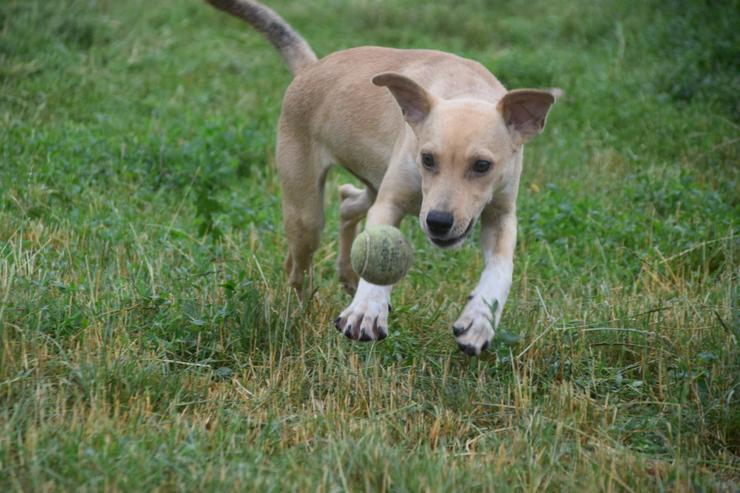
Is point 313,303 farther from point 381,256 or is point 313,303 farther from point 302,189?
point 381,256

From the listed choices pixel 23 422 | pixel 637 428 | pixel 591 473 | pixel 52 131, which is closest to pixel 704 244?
pixel 637 428

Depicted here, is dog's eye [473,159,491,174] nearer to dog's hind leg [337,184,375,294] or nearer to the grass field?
the grass field

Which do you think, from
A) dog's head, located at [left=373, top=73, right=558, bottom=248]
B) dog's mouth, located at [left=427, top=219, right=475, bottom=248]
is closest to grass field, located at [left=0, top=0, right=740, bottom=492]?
dog's mouth, located at [left=427, top=219, right=475, bottom=248]

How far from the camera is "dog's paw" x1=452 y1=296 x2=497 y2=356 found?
15.0ft

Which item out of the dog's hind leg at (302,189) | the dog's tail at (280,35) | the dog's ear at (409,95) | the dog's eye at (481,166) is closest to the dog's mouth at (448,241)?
the dog's eye at (481,166)

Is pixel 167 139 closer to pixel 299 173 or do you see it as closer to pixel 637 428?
pixel 299 173

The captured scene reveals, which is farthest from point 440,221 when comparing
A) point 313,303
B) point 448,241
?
point 313,303

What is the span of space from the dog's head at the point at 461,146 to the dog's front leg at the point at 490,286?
19 cm

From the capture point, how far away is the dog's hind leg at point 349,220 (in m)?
6.55

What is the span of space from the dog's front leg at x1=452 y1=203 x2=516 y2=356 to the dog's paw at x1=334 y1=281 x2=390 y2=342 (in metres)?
0.33

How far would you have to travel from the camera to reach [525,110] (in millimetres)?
5008

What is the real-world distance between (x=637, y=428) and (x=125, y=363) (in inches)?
85.9

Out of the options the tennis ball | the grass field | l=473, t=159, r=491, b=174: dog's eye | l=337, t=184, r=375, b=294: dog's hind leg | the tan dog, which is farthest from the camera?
l=337, t=184, r=375, b=294: dog's hind leg

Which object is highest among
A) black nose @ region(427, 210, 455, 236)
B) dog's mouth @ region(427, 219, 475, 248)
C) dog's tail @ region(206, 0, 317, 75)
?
dog's tail @ region(206, 0, 317, 75)
